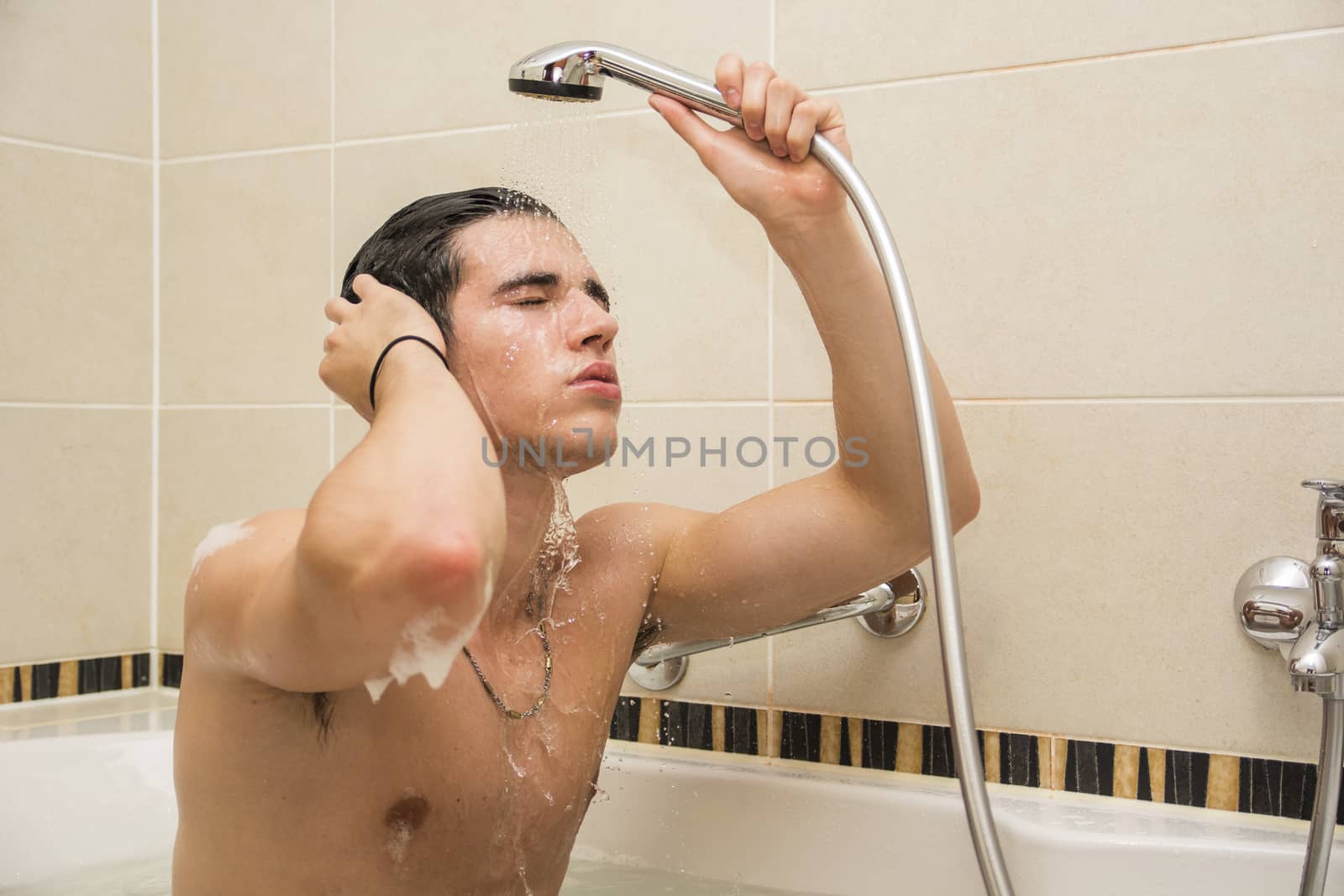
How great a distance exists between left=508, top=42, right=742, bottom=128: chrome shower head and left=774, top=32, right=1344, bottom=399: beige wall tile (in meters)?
0.39

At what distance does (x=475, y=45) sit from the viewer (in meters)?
1.54

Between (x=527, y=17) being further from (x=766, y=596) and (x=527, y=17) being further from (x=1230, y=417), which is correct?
(x=1230, y=417)

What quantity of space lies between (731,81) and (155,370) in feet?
3.80

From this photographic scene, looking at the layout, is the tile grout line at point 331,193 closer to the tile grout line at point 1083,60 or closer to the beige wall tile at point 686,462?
the beige wall tile at point 686,462

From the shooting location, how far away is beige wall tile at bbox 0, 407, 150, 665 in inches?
63.9

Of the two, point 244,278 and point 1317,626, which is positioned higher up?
point 244,278

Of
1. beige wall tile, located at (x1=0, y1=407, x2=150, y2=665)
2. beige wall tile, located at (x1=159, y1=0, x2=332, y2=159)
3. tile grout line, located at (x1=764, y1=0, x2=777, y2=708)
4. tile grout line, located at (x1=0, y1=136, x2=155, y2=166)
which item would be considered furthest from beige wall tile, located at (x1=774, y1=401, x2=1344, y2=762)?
tile grout line, located at (x1=0, y1=136, x2=155, y2=166)

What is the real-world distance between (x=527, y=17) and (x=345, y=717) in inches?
37.1

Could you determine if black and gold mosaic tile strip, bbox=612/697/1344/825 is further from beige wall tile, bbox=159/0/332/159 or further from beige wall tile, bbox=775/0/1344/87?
beige wall tile, bbox=159/0/332/159

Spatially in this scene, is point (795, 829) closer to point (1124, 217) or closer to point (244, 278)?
point (1124, 217)

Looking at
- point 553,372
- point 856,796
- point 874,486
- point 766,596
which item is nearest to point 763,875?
point 856,796

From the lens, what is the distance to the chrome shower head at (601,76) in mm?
977

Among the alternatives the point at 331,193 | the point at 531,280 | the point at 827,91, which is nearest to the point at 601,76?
the point at 531,280

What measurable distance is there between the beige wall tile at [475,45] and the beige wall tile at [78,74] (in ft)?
1.13
